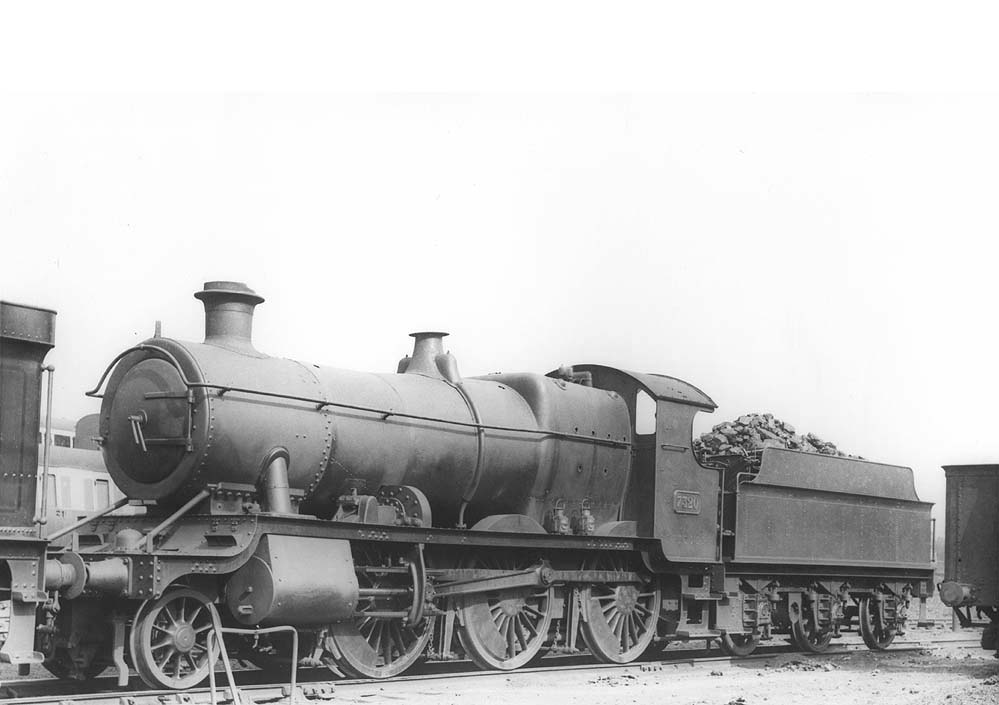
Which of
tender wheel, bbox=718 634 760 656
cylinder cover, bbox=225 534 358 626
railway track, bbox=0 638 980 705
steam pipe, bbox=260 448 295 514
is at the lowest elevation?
tender wheel, bbox=718 634 760 656

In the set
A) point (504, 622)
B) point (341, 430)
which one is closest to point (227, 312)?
point (341, 430)

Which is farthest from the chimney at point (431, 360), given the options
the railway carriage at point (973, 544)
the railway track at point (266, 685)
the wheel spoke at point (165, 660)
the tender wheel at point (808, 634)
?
the railway carriage at point (973, 544)

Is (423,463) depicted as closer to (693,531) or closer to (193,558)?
(193,558)

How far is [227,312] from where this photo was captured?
35.3ft

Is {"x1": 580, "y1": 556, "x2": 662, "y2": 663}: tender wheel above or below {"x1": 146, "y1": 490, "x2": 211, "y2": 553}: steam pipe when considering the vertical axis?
below

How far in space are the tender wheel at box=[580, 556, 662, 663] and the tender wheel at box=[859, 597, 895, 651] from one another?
427 centimetres

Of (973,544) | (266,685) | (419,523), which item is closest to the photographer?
(266,685)

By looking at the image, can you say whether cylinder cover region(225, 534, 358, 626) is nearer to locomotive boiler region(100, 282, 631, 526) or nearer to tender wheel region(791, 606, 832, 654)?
locomotive boiler region(100, 282, 631, 526)

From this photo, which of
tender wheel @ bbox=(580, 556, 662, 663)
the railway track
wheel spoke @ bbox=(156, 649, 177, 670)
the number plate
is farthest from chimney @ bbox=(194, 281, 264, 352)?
the number plate

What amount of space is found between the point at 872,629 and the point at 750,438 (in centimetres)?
327

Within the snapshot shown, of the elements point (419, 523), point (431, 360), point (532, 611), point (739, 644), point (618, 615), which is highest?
point (431, 360)

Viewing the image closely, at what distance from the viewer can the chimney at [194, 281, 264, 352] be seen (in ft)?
35.2

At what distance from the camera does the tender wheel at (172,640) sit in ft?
30.7

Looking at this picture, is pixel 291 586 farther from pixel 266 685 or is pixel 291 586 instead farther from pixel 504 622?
pixel 504 622
